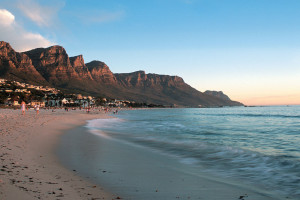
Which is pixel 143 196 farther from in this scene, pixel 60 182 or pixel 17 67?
pixel 17 67

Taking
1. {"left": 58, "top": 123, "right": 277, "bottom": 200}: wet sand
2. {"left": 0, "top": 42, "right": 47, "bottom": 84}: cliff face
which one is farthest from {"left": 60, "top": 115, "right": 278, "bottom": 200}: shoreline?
{"left": 0, "top": 42, "right": 47, "bottom": 84}: cliff face

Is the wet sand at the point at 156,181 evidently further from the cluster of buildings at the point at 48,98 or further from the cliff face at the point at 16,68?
the cliff face at the point at 16,68

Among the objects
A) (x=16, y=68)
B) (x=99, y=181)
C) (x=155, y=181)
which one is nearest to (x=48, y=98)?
(x=16, y=68)

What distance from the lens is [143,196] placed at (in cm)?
596

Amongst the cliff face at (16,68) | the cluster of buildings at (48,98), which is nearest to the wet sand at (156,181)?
the cluster of buildings at (48,98)

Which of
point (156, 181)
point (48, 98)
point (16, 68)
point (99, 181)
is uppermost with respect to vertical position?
point (16, 68)

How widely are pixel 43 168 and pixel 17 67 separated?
21297 centimetres

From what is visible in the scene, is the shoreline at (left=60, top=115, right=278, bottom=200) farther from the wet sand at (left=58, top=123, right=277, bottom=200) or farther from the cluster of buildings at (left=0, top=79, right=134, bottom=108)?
the cluster of buildings at (left=0, top=79, right=134, bottom=108)

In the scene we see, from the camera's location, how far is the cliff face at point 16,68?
17709cm

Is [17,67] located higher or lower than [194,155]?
higher

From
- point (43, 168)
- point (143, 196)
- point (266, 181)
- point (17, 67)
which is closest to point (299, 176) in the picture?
point (266, 181)

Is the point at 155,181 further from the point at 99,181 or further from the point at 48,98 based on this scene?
the point at 48,98

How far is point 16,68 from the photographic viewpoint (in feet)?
612

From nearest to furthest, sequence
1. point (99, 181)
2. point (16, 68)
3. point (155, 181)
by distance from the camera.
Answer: point (99, 181) → point (155, 181) → point (16, 68)
